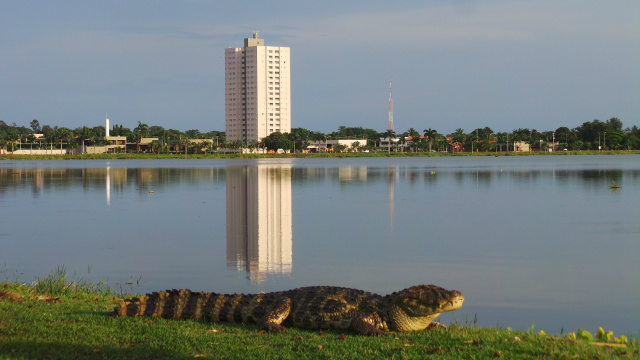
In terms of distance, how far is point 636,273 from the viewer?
53.0 feet

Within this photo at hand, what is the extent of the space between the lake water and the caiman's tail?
4.50 m

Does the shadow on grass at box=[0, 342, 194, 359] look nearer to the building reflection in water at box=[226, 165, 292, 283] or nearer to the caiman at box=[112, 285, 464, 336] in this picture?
the caiman at box=[112, 285, 464, 336]

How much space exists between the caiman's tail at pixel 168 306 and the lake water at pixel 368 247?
4503 millimetres

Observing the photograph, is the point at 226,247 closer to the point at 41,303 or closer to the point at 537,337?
the point at 41,303

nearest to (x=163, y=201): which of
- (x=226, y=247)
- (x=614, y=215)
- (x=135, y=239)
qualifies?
(x=135, y=239)

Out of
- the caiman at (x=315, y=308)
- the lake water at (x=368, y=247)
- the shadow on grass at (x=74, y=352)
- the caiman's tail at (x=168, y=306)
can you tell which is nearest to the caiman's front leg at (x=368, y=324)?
the caiman at (x=315, y=308)

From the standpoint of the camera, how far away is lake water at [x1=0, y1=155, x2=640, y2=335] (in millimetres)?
14039

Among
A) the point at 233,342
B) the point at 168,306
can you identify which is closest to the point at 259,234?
the point at 168,306

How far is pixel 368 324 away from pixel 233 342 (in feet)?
5.95

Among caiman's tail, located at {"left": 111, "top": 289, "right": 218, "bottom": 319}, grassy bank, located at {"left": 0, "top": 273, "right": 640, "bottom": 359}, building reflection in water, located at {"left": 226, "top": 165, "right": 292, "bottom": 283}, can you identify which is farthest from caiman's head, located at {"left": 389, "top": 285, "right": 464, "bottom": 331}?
building reflection in water, located at {"left": 226, "top": 165, "right": 292, "bottom": 283}

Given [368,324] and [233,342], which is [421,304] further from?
[233,342]

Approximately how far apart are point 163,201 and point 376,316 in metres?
30.6

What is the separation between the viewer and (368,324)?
887cm

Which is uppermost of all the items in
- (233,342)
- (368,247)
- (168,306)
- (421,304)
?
(421,304)
